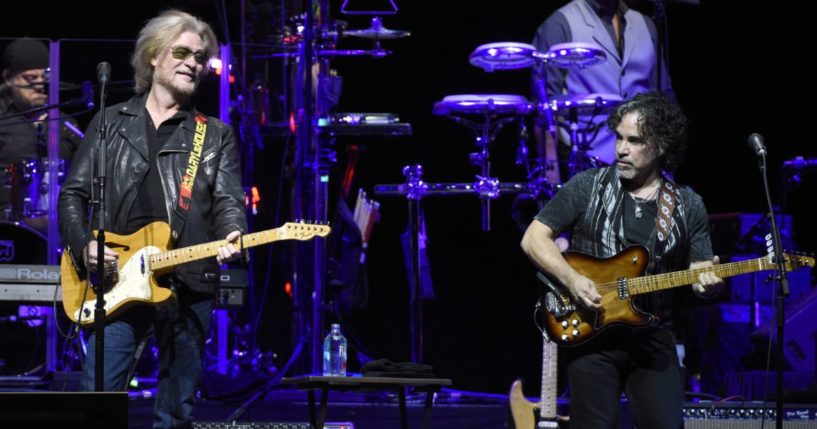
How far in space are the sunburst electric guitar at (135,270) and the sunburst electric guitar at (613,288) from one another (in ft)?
4.71

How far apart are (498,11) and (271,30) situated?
248cm

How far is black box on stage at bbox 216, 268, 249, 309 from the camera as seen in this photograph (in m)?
7.98

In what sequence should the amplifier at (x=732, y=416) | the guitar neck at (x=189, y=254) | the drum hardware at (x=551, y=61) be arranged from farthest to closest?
1. the drum hardware at (x=551, y=61)
2. the amplifier at (x=732, y=416)
3. the guitar neck at (x=189, y=254)

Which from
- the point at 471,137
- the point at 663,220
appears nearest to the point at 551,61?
the point at 471,137

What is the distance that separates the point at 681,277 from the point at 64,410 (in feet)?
9.51

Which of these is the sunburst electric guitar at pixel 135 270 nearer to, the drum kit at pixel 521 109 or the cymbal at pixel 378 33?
the cymbal at pixel 378 33

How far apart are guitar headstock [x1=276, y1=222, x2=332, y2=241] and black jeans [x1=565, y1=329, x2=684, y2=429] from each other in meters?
1.39

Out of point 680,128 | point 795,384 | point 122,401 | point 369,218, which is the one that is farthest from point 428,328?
point 122,401

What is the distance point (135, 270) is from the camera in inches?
203

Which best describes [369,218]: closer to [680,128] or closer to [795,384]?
[795,384]

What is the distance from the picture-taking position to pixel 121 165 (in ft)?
17.3

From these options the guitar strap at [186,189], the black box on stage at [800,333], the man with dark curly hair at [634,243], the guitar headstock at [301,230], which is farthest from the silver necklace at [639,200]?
the black box on stage at [800,333]

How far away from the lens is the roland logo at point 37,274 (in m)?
7.19

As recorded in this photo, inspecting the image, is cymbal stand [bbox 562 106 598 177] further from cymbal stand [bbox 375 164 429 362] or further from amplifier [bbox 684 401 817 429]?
amplifier [bbox 684 401 817 429]
